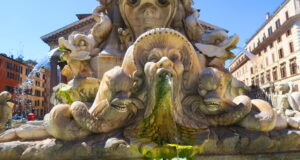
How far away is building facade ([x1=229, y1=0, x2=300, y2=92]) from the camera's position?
1501 inches

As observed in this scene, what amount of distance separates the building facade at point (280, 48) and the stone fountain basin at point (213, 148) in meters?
27.9

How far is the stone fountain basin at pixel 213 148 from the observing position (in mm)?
3229

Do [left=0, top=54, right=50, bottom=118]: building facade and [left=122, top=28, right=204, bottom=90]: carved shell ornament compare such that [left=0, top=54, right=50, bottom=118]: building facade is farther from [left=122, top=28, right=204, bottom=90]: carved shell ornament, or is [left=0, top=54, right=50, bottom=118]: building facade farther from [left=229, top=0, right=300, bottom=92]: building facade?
[left=122, top=28, right=204, bottom=90]: carved shell ornament

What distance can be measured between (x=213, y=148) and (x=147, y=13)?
9.64ft

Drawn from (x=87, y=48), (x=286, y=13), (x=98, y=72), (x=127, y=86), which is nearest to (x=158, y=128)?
(x=127, y=86)

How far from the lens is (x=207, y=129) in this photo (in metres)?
3.40

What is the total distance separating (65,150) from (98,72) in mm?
2368

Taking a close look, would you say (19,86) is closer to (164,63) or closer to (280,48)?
(280,48)

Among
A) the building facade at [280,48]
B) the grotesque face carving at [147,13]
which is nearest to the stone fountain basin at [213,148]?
the grotesque face carving at [147,13]

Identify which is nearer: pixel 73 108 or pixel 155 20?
pixel 73 108

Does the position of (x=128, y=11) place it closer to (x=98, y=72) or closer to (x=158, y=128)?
(x=98, y=72)

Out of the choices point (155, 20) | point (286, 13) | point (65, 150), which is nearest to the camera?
point (65, 150)

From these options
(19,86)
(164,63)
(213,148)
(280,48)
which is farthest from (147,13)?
(19,86)

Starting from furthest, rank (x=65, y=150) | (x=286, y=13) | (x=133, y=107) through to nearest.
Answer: (x=286, y=13) → (x=133, y=107) → (x=65, y=150)
